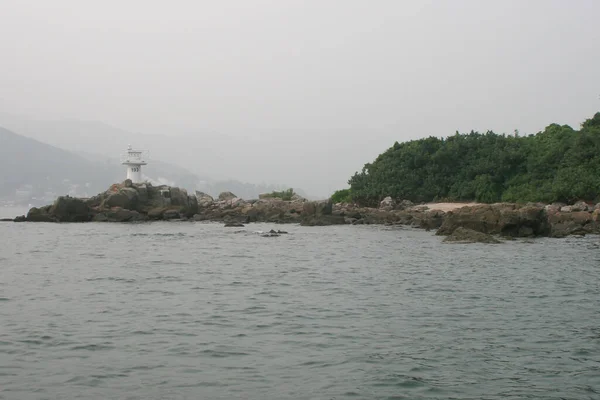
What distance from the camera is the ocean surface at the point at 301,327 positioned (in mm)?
9812

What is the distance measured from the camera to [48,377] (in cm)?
1002

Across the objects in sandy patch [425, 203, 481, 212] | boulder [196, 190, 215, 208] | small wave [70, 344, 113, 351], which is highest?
boulder [196, 190, 215, 208]

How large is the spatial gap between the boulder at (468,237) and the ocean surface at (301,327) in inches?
234

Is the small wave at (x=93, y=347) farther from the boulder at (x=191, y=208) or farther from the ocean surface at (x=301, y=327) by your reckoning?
the boulder at (x=191, y=208)

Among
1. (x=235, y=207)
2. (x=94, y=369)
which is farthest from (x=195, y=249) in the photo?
(x=235, y=207)

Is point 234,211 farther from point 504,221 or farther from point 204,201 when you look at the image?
point 504,221

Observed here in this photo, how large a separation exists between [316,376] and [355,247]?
22443mm

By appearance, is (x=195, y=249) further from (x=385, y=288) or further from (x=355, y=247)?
(x=385, y=288)

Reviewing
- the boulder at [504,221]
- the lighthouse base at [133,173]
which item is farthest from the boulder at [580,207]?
the lighthouse base at [133,173]

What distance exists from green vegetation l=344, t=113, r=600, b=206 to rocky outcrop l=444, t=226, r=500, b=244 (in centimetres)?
2227

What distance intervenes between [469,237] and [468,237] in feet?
0.18

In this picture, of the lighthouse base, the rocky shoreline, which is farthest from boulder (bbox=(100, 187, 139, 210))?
the lighthouse base

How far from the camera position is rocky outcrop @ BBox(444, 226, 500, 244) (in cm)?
3300

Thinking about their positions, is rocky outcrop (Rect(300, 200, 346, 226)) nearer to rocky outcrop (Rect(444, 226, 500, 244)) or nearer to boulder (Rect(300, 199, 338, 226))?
boulder (Rect(300, 199, 338, 226))
